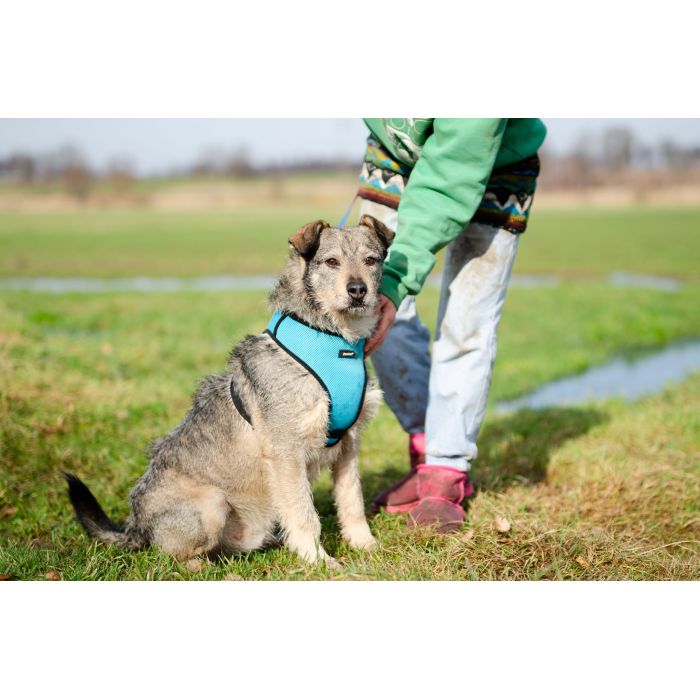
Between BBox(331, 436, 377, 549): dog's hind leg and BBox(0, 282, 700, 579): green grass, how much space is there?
153 mm

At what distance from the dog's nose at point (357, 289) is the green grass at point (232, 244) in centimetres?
1765

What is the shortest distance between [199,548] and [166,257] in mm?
29593

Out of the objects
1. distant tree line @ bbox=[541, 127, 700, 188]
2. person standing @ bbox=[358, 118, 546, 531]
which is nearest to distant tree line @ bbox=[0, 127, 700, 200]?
distant tree line @ bbox=[541, 127, 700, 188]

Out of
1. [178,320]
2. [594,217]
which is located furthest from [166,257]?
[594,217]

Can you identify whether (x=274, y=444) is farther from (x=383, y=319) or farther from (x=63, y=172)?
(x=63, y=172)

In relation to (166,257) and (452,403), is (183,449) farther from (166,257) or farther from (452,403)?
(166,257)

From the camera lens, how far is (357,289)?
14.7 ft

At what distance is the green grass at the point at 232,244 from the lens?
2822 cm

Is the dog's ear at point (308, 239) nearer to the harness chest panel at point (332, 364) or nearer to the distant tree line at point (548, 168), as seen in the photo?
the harness chest panel at point (332, 364)

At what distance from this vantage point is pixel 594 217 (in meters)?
56.2

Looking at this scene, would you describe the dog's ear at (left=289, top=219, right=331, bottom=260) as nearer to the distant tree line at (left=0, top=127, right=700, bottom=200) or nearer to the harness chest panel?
the harness chest panel

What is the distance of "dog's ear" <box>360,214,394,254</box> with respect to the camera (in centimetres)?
494

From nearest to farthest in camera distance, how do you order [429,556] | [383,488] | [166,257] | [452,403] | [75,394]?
[429,556] → [452,403] → [383,488] → [75,394] → [166,257]

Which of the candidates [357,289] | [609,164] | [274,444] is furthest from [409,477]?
[609,164]
